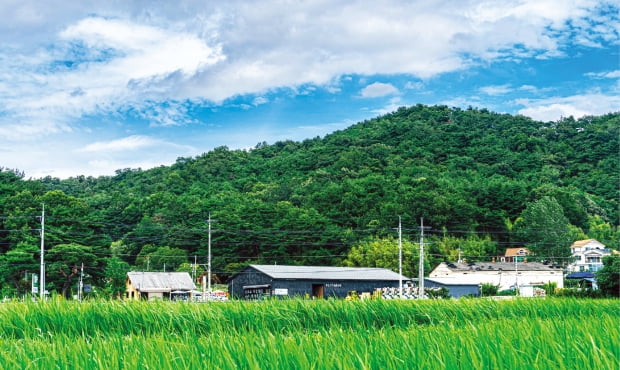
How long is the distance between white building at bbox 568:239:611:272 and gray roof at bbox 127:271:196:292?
39.2 m

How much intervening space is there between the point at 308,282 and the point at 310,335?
3074cm

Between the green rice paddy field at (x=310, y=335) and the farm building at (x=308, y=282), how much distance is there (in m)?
23.7

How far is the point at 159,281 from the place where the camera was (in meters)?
40.9

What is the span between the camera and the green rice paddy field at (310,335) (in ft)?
11.3

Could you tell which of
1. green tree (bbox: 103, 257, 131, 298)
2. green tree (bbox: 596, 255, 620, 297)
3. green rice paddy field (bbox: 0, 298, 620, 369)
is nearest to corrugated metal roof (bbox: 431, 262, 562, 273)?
green tree (bbox: 596, 255, 620, 297)

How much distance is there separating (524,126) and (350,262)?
32487 mm

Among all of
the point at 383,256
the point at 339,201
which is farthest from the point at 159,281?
the point at 339,201

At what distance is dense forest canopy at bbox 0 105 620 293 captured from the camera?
41.3 metres

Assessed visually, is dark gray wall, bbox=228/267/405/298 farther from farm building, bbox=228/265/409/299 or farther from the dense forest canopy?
the dense forest canopy

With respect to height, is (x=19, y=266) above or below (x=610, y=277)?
below

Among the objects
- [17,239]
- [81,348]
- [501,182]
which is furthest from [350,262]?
[81,348]

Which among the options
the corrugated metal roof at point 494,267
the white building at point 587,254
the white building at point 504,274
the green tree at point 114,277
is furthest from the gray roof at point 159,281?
the white building at point 587,254

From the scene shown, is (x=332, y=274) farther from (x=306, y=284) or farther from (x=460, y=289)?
(x=460, y=289)

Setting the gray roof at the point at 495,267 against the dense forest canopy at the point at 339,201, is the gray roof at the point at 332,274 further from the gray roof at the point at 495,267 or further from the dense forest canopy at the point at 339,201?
the gray roof at the point at 495,267
